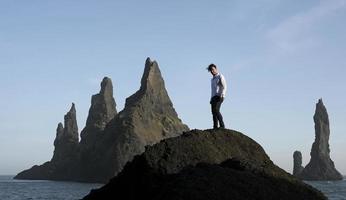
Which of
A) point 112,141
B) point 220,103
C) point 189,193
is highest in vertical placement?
point 112,141

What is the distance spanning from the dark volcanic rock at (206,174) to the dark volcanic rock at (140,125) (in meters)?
129

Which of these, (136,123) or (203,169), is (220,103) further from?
(136,123)

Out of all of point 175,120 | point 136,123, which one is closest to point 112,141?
point 136,123

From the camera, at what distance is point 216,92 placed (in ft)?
62.0

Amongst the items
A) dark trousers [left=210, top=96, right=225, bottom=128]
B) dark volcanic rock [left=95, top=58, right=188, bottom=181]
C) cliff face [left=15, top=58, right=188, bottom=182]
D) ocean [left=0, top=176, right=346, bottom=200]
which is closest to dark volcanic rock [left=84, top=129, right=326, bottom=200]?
dark trousers [left=210, top=96, right=225, bottom=128]

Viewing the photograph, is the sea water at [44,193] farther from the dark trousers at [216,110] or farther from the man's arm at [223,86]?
the man's arm at [223,86]

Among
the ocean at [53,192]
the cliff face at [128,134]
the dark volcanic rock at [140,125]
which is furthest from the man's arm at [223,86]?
the cliff face at [128,134]

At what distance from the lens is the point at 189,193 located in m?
12.8

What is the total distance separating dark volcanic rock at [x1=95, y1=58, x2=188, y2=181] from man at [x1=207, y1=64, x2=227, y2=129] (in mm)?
127238

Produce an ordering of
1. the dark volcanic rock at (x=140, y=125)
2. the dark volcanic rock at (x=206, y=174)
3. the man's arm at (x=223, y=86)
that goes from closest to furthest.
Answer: the dark volcanic rock at (x=206, y=174)
the man's arm at (x=223, y=86)
the dark volcanic rock at (x=140, y=125)

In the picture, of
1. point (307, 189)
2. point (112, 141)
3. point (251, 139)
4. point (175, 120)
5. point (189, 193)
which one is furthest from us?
point (175, 120)

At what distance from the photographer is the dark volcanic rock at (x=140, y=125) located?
159 meters

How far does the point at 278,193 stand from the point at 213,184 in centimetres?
162

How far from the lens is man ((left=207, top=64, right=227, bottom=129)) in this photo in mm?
18719
